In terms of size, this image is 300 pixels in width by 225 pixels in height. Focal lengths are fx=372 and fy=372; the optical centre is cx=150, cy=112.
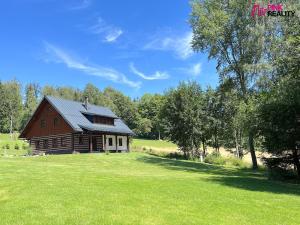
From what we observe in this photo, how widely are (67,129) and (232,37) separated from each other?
23167mm

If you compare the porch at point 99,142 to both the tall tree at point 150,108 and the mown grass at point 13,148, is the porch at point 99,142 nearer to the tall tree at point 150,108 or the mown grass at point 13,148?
the mown grass at point 13,148

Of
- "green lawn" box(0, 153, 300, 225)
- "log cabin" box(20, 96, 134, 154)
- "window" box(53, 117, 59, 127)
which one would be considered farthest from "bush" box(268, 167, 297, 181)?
"window" box(53, 117, 59, 127)

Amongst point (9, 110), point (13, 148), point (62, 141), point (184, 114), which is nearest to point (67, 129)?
point (62, 141)

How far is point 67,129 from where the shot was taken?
1864 inches

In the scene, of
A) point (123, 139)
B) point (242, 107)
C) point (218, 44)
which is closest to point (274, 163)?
point (242, 107)

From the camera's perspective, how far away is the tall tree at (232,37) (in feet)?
122

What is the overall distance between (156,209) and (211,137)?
50.2 meters

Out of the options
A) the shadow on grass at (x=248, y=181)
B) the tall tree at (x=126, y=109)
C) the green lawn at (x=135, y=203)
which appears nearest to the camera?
the green lawn at (x=135, y=203)

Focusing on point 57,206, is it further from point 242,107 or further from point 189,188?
point 242,107

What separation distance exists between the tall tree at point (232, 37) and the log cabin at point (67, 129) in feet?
A: 59.7

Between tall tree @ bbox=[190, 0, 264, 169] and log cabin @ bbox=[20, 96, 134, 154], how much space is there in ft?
59.7

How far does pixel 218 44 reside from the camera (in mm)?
39812

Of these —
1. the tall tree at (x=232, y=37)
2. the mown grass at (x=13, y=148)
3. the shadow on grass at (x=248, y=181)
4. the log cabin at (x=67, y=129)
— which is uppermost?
the tall tree at (x=232, y=37)

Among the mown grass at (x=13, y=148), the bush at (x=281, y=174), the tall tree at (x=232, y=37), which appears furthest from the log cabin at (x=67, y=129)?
the bush at (x=281, y=174)
